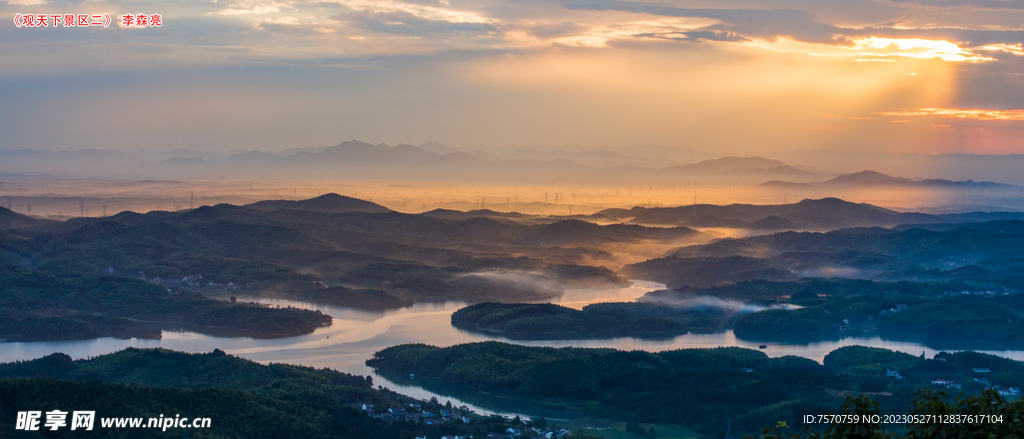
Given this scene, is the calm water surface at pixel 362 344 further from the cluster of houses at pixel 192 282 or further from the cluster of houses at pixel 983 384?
the cluster of houses at pixel 192 282

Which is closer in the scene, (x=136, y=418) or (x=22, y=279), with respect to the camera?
(x=136, y=418)

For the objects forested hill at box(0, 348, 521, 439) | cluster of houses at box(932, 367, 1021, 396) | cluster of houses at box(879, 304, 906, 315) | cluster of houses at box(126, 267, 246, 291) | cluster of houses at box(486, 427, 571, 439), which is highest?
forested hill at box(0, 348, 521, 439)

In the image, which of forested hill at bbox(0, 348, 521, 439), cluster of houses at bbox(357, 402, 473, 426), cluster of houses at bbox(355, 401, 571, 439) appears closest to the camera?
forested hill at bbox(0, 348, 521, 439)

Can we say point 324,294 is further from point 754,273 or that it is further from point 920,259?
point 920,259

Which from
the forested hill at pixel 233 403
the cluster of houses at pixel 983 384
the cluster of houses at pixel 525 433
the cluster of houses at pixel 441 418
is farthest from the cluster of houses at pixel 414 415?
the cluster of houses at pixel 983 384

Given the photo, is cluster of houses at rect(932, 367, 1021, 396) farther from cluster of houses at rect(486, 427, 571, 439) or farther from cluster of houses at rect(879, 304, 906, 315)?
cluster of houses at rect(879, 304, 906, 315)

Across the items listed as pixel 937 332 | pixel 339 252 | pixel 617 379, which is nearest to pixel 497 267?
pixel 339 252

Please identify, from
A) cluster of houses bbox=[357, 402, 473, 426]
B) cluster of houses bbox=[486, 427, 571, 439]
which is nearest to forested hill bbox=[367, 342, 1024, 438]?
cluster of houses bbox=[486, 427, 571, 439]
